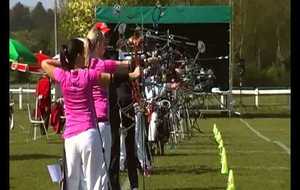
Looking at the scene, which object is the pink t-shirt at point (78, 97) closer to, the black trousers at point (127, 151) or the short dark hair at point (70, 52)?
the short dark hair at point (70, 52)

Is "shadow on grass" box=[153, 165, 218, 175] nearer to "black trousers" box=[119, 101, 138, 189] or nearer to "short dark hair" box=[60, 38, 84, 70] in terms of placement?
"black trousers" box=[119, 101, 138, 189]

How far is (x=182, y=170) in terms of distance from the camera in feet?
44.4

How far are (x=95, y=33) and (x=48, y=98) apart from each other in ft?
50.3

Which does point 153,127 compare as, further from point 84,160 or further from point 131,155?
point 84,160

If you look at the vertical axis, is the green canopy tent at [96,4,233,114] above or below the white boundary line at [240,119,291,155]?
above

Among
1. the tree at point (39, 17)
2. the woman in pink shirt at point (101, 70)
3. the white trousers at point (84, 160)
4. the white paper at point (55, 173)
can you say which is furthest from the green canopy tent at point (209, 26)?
the tree at point (39, 17)

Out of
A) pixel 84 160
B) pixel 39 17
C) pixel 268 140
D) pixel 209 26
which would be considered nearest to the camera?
pixel 84 160

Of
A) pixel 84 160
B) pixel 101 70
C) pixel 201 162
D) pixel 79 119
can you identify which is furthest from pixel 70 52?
pixel 201 162

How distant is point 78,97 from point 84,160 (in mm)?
581

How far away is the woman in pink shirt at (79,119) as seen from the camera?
749cm

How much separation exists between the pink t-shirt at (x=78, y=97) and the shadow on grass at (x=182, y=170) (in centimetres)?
560

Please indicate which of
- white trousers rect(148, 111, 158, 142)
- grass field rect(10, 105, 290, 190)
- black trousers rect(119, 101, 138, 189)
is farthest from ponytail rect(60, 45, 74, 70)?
white trousers rect(148, 111, 158, 142)

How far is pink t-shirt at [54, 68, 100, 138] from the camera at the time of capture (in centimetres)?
750

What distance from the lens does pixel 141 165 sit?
12.1 meters
